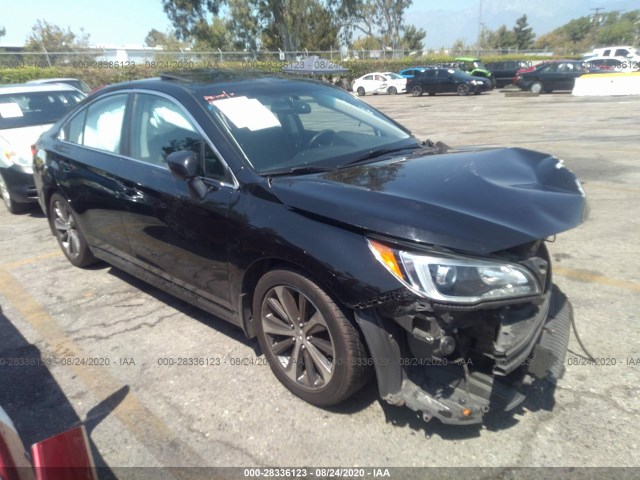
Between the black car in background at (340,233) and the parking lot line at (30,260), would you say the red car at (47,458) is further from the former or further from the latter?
the parking lot line at (30,260)

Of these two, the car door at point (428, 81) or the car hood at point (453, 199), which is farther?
the car door at point (428, 81)

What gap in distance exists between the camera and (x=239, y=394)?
2953 millimetres

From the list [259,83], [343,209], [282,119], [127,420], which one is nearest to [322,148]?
[282,119]

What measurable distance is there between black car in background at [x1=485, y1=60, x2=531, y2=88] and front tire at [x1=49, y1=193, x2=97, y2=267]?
30.6 m

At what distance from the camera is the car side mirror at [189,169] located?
292 cm

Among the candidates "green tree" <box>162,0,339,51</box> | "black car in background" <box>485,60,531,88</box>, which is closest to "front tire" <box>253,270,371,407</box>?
"black car in background" <box>485,60,531,88</box>

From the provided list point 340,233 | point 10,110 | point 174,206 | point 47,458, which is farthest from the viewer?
point 10,110

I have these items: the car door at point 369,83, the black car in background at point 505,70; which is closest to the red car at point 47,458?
the car door at point 369,83

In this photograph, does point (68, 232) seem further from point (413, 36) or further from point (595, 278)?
point (413, 36)

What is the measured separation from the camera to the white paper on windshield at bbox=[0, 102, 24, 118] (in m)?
7.09

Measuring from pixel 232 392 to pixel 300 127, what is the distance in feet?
5.77

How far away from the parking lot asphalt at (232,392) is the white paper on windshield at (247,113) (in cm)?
147

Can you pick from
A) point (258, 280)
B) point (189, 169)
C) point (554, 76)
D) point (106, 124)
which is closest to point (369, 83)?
point (554, 76)

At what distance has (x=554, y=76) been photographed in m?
25.4
